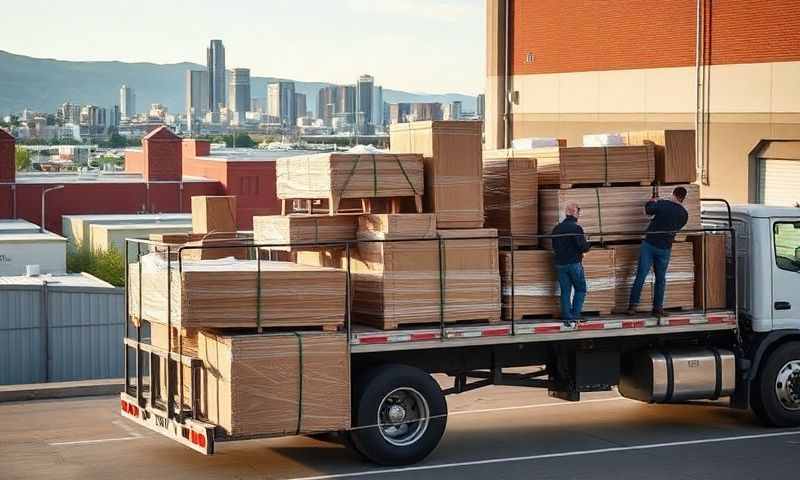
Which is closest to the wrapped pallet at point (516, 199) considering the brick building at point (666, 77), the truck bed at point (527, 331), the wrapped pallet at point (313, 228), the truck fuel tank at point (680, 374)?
the truck bed at point (527, 331)

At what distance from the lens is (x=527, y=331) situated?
14.1 metres

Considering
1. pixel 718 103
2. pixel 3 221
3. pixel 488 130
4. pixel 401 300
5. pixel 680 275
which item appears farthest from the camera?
pixel 3 221

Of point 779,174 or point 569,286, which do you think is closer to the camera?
point 569,286

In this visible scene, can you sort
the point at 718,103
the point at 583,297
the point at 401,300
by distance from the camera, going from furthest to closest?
the point at 718,103 → the point at 583,297 → the point at 401,300

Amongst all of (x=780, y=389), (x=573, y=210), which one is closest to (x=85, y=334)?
(x=573, y=210)

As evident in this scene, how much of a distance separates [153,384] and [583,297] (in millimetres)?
4729

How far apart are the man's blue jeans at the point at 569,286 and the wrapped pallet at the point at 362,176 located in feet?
6.00

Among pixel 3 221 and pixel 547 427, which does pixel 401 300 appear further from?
pixel 3 221

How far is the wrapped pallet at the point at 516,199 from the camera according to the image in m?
14.6

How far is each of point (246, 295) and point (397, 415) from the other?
2.08 meters

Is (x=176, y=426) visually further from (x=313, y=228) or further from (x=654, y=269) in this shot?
(x=654, y=269)

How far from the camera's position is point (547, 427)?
51.7 feet

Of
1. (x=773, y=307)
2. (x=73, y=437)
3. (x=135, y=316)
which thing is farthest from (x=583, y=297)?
(x=73, y=437)

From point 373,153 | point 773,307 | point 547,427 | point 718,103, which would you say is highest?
point 718,103
